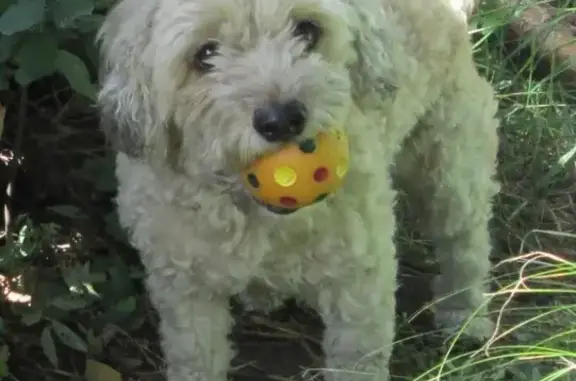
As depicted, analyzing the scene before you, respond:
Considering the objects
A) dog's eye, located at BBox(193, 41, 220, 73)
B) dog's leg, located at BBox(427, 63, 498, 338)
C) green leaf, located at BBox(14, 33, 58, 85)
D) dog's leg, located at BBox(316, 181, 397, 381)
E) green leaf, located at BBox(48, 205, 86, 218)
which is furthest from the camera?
green leaf, located at BBox(48, 205, 86, 218)

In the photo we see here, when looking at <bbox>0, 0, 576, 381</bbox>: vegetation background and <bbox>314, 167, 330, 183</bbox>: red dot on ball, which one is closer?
<bbox>314, 167, 330, 183</bbox>: red dot on ball

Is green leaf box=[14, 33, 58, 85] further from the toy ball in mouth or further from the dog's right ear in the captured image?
the toy ball in mouth

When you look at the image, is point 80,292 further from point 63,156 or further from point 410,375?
point 410,375

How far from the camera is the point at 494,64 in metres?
3.16

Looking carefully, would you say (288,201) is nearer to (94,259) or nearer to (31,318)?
(31,318)

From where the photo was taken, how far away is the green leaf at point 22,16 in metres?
1.92

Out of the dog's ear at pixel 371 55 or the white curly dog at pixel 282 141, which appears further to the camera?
the dog's ear at pixel 371 55

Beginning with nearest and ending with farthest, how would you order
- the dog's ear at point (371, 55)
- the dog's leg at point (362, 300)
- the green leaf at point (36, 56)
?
the dog's ear at point (371, 55), the dog's leg at point (362, 300), the green leaf at point (36, 56)

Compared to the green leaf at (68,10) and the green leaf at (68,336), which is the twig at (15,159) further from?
the green leaf at (68,10)

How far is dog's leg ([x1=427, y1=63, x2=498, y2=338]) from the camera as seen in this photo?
2.25 m

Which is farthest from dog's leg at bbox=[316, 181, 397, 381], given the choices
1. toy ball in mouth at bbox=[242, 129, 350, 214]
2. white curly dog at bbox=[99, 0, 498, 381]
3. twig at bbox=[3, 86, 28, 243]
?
twig at bbox=[3, 86, 28, 243]

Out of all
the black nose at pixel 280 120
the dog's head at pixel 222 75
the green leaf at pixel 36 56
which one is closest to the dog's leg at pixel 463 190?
the dog's head at pixel 222 75

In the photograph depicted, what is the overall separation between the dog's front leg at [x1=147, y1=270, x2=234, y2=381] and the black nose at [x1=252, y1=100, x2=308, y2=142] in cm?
46

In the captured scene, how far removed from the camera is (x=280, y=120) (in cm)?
157
